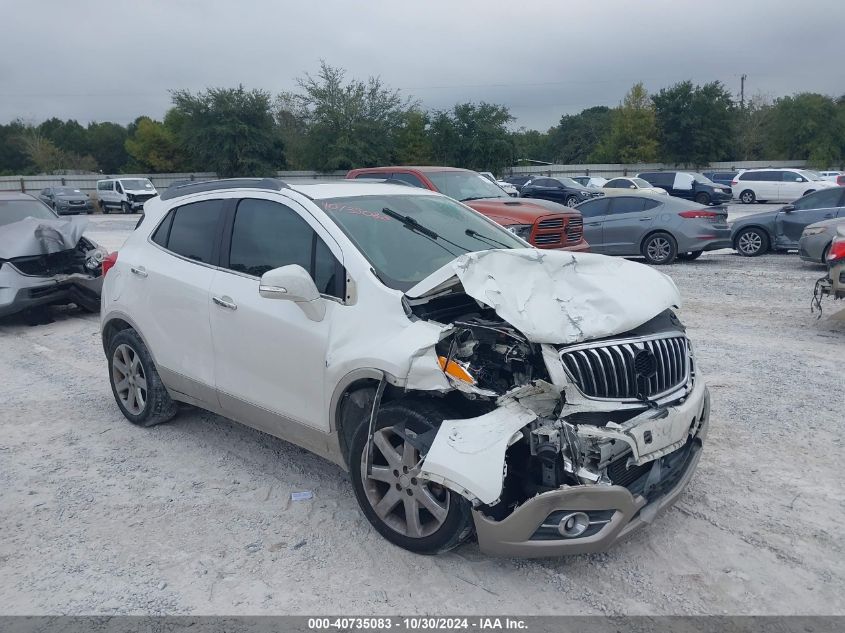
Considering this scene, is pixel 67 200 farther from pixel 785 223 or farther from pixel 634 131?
pixel 634 131

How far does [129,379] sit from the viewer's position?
5.67 m

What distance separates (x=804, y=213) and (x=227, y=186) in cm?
1312

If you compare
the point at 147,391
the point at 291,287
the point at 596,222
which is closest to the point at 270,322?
the point at 291,287

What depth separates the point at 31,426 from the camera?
5855 mm

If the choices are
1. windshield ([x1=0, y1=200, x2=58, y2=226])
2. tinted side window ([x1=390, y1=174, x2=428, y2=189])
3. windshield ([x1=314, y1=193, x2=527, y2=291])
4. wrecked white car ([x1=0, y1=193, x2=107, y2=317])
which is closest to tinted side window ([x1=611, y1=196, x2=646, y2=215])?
tinted side window ([x1=390, y1=174, x2=428, y2=189])

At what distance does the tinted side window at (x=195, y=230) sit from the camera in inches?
196

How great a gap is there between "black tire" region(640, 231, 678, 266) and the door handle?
11.7m

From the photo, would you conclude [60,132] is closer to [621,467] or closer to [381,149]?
[381,149]

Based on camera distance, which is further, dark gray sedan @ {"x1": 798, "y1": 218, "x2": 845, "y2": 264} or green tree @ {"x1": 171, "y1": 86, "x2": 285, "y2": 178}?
green tree @ {"x1": 171, "y1": 86, "x2": 285, "y2": 178}

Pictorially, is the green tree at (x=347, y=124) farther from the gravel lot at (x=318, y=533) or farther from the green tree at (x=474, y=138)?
the gravel lot at (x=318, y=533)

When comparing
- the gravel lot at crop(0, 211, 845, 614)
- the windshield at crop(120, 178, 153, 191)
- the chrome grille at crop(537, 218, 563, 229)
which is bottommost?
the gravel lot at crop(0, 211, 845, 614)

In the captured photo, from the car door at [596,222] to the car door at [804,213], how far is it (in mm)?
3507

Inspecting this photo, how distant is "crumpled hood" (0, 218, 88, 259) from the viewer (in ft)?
31.3

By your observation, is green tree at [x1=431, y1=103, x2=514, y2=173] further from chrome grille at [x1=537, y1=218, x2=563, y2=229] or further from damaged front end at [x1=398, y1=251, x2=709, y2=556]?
damaged front end at [x1=398, y1=251, x2=709, y2=556]
